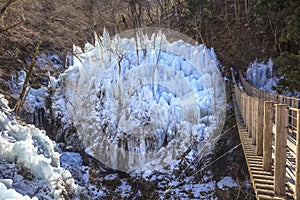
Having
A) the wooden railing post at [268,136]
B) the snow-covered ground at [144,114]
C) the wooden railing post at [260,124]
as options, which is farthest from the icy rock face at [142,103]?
the wooden railing post at [268,136]

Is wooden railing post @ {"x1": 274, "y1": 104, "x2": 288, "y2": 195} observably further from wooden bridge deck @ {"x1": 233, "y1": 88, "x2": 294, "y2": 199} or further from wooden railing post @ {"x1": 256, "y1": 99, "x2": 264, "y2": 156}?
wooden railing post @ {"x1": 256, "y1": 99, "x2": 264, "y2": 156}

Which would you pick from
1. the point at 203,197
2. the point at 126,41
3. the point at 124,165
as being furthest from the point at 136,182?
the point at 126,41

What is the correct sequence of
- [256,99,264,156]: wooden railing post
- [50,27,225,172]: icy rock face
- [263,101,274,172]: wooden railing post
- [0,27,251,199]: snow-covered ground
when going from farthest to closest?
[50,27,225,172]: icy rock face
[0,27,251,199]: snow-covered ground
[256,99,264,156]: wooden railing post
[263,101,274,172]: wooden railing post

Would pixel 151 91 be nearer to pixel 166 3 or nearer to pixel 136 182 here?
pixel 136 182

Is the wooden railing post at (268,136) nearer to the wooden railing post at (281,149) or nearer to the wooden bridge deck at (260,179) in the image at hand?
the wooden bridge deck at (260,179)

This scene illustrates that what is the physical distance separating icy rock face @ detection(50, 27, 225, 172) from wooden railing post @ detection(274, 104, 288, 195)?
854 cm

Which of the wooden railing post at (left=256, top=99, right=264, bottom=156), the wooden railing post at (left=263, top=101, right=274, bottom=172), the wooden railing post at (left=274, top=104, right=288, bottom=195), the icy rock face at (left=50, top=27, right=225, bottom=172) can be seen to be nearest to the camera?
the wooden railing post at (left=274, top=104, right=288, bottom=195)

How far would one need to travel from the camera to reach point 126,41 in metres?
14.0

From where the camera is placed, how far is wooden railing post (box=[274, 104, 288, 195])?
2443mm

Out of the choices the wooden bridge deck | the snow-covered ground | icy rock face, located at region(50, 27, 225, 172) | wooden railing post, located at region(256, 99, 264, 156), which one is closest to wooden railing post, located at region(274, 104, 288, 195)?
the wooden bridge deck

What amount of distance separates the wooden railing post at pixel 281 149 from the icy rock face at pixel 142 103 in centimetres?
854

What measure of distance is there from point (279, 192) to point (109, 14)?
16.0 meters

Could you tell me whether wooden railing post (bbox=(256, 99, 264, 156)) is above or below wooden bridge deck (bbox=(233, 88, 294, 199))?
above

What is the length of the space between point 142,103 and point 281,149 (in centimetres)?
947
